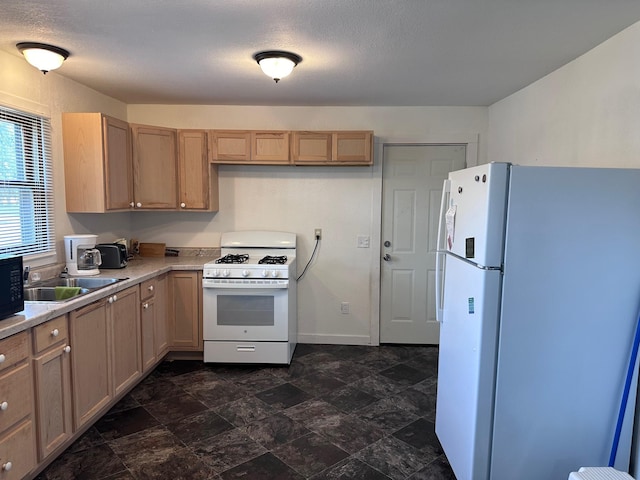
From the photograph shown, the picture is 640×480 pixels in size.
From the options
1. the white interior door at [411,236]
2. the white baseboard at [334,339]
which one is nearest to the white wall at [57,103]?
the white baseboard at [334,339]

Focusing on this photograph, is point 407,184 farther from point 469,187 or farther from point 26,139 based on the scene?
point 26,139

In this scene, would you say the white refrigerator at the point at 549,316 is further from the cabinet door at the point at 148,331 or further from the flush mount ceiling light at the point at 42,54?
the flush mount ceiling light at the point at 42,54

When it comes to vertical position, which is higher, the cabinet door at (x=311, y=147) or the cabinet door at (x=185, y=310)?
the cabinet door at (x=311, y=147)

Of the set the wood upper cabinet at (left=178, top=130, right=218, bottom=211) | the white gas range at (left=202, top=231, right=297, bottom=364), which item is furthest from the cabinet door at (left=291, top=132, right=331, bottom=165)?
the white gas range at (left=202, top=231, right=297, bottom=364)

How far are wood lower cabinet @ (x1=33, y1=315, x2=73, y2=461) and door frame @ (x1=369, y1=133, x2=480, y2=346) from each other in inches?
108

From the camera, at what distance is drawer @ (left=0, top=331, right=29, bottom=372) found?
1.82 metres

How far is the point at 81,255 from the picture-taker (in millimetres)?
A: 3090

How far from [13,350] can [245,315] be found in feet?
6.17

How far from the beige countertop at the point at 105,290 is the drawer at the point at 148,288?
5cm

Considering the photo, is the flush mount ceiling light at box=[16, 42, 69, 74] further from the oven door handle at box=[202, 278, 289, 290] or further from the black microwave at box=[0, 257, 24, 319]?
the oven door handle at box=[202, 278, 289, 290]

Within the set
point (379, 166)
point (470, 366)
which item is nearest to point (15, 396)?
point (470, 366)

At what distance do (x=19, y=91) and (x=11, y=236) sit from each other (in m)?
0.98

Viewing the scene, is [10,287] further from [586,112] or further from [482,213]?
[586,112]

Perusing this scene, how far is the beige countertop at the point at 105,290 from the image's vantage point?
192cm
